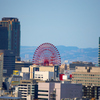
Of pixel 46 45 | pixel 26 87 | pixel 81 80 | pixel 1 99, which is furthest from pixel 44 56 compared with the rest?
pixel 1 99

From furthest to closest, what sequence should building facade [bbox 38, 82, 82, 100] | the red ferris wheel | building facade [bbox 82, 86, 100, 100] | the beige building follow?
the red ferris wheel < the beige building < building facade [bbox 82, 86, 100, 100] < building facade [bbox 38, 82, 82, 100]

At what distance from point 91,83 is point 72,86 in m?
32.6

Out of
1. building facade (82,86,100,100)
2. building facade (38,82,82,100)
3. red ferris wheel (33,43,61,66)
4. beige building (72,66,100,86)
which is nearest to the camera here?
building facade (38,82,82,100)

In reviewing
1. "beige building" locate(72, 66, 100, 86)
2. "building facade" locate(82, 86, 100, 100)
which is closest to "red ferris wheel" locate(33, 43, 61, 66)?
"beige building" locate(72, 66, 100, 86)

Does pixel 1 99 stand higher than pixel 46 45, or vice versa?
pixel 46 45

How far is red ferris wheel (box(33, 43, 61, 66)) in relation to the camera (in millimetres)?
178000

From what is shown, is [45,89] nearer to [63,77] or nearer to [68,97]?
[68,97]

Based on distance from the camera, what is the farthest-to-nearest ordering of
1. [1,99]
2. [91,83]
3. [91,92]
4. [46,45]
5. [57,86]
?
[46,45] → [91,83] → [91,92] → [57,86] → [1,99]

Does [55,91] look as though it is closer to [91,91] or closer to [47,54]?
[91,91]

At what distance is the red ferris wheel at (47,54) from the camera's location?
17800 centimetres

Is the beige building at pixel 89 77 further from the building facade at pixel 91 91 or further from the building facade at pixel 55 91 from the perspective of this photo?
the building facade at pixel 55 91

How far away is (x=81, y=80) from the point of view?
15425cm

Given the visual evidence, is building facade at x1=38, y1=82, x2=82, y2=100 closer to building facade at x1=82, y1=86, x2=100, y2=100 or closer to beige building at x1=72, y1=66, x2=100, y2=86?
building facade at x1=82, y1=86, x2=100, y2=100

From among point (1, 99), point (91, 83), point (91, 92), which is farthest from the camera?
point (91, 83)
